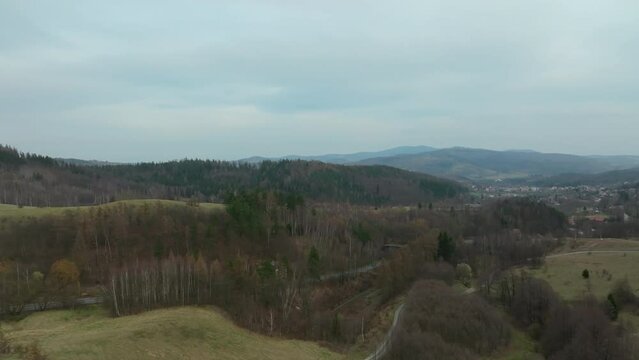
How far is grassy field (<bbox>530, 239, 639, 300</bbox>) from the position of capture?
57562mm

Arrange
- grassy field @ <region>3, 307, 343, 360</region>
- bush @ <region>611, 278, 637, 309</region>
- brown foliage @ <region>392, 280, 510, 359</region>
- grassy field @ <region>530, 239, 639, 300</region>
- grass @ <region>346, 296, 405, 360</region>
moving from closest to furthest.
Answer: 1. grassy field @ <region>3, 307, 343, 360</region>
2. brown foliage @ <region>392, 280, 510, 359</region>
3. grass @ <region>346, 296, 405, 360</region>
4. bush @ <region>611, 278, 637, 309</region>
5. grassy field @ <region>530, 239, 639, 300</region>

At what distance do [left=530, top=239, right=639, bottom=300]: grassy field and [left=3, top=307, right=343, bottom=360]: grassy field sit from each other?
31876 mm

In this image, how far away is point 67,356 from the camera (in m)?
31.2

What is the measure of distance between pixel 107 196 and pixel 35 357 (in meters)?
146

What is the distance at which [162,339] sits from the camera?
3978cm

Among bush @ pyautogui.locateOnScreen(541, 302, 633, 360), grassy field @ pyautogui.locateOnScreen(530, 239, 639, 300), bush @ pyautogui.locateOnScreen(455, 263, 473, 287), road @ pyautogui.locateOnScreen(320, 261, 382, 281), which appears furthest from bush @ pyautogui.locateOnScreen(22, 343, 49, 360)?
bush @ pyautogui.locateOnScreen(455, 263, 473, 287)

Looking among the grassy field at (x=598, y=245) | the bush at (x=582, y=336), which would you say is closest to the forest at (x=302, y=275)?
the bush at (x=582, y=336)

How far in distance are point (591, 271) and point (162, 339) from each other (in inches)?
2198

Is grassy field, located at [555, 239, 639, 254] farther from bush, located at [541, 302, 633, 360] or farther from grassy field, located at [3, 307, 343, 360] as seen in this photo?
grassy field, located at [3, 307, 343, 360]

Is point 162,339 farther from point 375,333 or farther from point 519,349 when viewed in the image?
point 519,349

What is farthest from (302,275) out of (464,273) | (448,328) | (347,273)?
(448,328)

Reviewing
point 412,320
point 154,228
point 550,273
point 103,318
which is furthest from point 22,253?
point 550,273

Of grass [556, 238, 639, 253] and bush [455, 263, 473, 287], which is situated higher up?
grass [556, 238, 639, 253]

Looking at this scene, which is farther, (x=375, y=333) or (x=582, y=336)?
(x=375, y=333)
